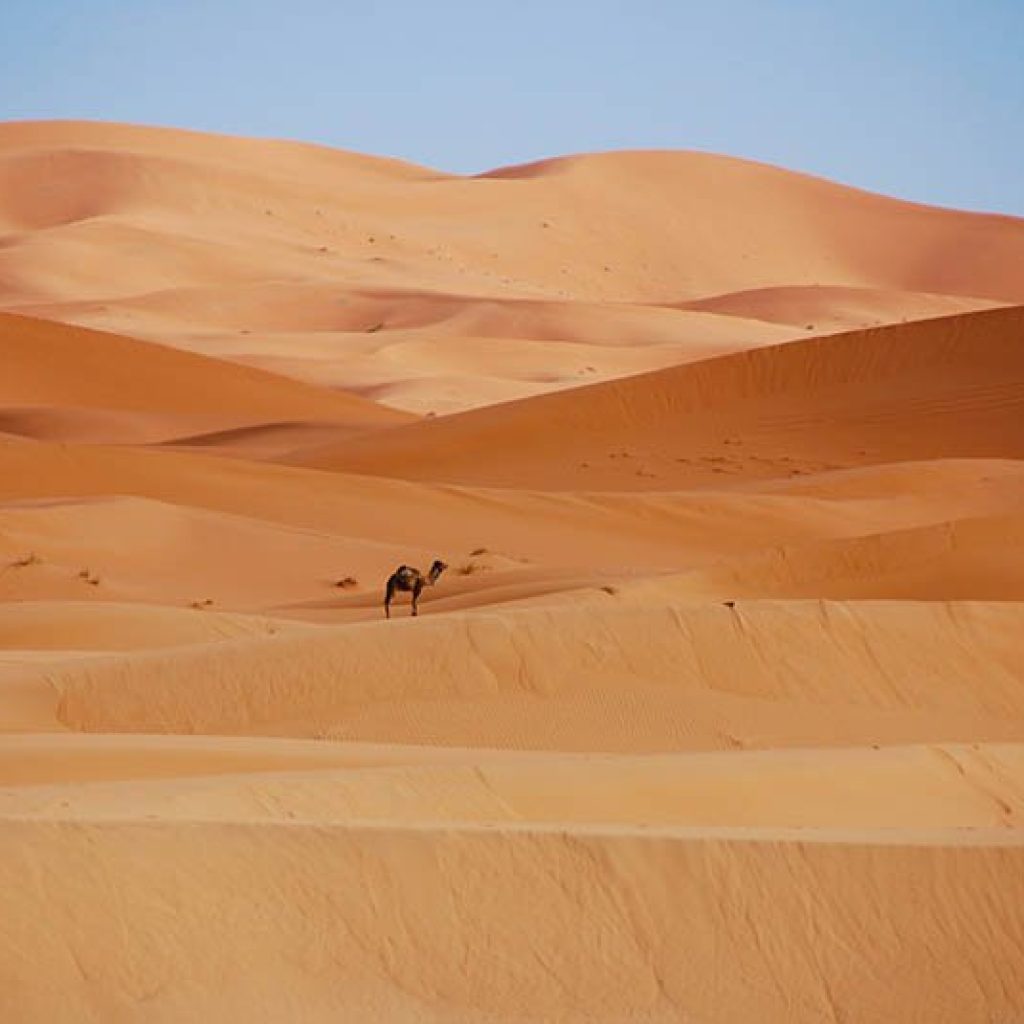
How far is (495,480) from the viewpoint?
26922 millimetres

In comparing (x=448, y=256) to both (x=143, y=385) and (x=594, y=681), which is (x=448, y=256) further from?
(x=594, y=681)

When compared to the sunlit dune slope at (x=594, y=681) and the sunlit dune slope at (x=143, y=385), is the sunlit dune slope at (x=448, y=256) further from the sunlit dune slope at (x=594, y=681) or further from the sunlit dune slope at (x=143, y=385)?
the sunlit dune slope at (x=594, y=681)

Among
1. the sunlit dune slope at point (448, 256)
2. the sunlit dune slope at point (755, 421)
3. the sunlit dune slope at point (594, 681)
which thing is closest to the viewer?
the sunlit dune slope at point (594, 681)

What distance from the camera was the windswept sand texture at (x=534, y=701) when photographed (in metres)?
5.55

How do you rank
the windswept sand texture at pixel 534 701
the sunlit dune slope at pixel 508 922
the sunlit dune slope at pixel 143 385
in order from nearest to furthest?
1. the sunlit dune slope at pixel 508 922
2. the windswept sand texture at pixel 534 701
3. the sunlit dune slope at pixel 143 385

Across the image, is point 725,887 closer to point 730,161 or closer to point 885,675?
point 885,675

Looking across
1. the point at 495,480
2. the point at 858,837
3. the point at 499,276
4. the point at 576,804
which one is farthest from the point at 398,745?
the point at 499,276

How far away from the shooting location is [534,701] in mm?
10023

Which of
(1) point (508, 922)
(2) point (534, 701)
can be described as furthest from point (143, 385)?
(1) point (508, 922)

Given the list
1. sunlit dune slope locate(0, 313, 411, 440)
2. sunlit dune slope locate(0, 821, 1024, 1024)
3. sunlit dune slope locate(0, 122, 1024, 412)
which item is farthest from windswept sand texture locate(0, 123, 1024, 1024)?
sunlit dune slope locate(0, 122, 1024, 412)

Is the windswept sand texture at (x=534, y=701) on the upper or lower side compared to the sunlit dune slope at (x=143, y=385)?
upper

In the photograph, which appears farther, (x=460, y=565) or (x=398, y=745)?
(x=460, y=565)

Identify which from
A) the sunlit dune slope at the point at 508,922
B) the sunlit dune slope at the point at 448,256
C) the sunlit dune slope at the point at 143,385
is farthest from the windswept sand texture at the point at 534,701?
the sunlit dune slope at the point at 448,256

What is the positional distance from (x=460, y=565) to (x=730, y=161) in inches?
3682
